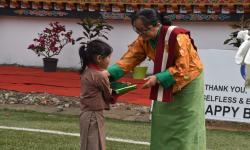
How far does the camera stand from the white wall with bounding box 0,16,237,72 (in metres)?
13.7

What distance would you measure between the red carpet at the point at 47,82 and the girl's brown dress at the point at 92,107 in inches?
214

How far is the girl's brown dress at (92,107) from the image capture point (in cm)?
488

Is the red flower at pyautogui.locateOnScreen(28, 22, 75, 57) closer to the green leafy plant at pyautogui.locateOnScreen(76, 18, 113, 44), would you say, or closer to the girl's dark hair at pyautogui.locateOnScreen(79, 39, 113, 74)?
the green leafy plant at pyautogui.locateOnScreen(76, 18, 113, 44)

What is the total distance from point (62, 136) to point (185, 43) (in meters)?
3.37

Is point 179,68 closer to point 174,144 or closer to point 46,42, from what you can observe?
point 174,144

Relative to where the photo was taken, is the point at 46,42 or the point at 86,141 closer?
the point at 86,141

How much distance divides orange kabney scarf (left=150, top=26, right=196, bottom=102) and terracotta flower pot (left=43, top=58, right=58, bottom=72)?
10.3 meters

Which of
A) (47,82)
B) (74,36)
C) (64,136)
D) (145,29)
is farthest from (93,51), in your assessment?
(74,36)

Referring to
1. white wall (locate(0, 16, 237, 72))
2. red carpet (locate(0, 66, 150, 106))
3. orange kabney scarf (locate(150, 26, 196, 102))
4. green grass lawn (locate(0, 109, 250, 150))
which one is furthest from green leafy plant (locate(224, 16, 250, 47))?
orange kabney scarf (locate(150, 26, 196, 102))

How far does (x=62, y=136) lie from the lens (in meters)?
7.34

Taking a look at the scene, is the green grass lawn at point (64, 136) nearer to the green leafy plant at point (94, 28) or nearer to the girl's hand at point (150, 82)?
the girl's hand at point (150, 82)

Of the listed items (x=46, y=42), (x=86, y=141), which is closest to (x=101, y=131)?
(x=86, y=141)

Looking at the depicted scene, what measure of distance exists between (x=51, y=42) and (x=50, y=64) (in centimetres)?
55

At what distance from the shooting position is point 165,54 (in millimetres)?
4379
